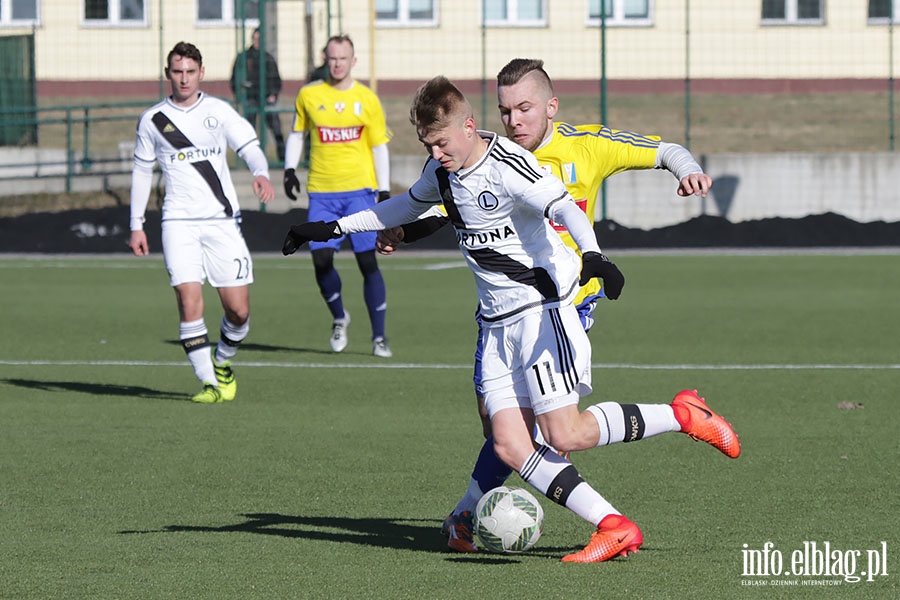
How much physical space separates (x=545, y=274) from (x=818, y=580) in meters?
1.43

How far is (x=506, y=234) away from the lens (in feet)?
18.1

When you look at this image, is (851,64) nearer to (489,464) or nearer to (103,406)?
(103,406)

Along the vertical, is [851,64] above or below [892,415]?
above

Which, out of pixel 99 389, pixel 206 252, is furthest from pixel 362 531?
pixel 99 389

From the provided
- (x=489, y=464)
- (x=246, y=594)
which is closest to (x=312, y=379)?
(x=489, y=464)

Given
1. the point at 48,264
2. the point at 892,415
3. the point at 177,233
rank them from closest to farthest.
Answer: the point at 892,415 < the point at 177,233 < the point at 48,264

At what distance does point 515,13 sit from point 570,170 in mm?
23493

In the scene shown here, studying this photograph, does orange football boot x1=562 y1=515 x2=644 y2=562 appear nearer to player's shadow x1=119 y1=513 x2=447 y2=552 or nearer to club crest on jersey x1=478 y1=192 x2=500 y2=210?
player's shadow x1=119 y1=513 x2=447 y2=552

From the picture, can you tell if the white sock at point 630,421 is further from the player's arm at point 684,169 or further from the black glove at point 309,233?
the black glove at point 309,233

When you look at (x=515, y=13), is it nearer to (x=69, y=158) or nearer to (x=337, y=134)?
(x=69, y=158)

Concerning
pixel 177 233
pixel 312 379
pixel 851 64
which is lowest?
pixel 312 379

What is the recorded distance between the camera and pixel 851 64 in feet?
93.5

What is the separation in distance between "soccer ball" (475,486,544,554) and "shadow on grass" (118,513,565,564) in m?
0.08

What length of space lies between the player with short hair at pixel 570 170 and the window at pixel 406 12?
21456 mm
